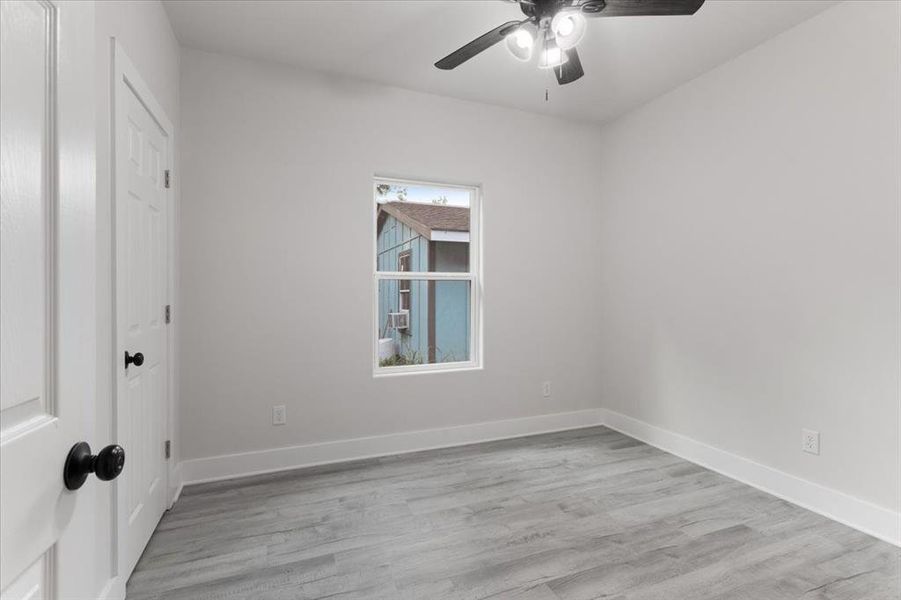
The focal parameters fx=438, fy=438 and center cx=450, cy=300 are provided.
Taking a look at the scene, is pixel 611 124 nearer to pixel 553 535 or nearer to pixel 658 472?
pixel 658 472

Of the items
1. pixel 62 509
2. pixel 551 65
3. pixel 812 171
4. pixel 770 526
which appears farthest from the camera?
pixel 812 171

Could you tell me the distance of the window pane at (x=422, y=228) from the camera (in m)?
3.43

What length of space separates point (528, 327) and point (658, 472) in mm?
1448

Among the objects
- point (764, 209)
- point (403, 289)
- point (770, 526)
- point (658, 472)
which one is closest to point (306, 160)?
point (403, 289)

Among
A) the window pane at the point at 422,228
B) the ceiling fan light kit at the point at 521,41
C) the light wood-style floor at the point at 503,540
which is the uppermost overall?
the ceiling fan light kit at the point at 521,41

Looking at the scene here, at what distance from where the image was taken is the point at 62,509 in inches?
26.2

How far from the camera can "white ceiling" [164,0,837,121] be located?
95.2 inches

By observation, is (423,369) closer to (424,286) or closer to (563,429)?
(424,286)

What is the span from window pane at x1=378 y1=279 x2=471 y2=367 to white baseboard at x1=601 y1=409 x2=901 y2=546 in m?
1.68

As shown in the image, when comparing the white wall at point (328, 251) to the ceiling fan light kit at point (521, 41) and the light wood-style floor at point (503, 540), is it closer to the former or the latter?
the light wood-style floor at point (503, 540)

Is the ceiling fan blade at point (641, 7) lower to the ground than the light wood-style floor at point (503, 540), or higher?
higher

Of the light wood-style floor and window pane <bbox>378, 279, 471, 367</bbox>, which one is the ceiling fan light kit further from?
the light wood-style floor

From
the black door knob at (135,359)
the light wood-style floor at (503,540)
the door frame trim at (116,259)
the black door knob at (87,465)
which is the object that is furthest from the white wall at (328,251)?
the black door knob at (87,465)

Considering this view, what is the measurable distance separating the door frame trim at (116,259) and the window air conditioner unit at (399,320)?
145 centimetres
